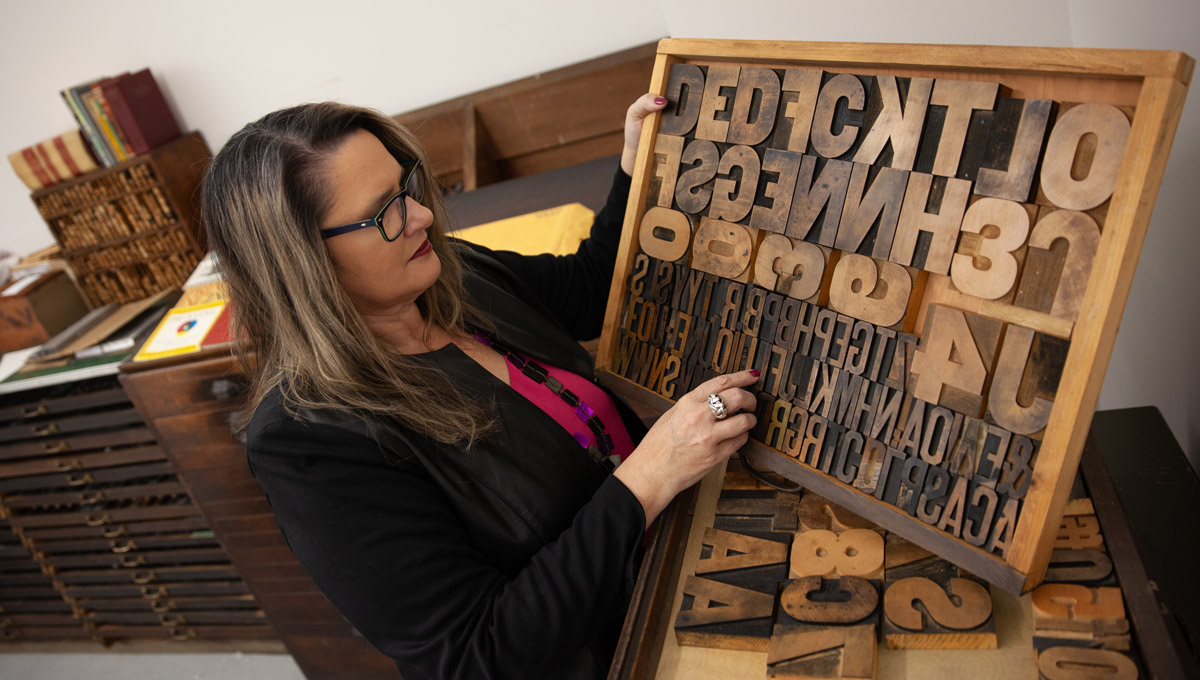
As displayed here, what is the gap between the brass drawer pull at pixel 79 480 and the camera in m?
2.79

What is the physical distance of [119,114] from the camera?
293 cm

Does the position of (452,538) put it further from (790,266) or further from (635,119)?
(635,119)

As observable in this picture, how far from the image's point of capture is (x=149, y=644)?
3.25 m

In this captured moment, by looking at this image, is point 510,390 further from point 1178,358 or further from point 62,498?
point 62,498

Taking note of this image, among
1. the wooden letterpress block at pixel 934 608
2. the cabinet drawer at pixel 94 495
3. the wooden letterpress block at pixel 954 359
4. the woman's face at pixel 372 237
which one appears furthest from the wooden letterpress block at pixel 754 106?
the cabinet drawer at pixel 94 495

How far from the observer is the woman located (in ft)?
3.47

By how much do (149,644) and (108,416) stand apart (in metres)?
1.23

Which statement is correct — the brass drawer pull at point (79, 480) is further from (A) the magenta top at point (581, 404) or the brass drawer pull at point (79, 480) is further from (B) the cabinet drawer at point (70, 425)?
(A) the magenta top at point (581, 404)

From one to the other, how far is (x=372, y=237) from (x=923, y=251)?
2.48ft

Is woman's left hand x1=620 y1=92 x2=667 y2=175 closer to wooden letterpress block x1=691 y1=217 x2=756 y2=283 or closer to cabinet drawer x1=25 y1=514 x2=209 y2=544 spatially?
wooden letterpress block x1=691 y1=217 x2=756 y2=283

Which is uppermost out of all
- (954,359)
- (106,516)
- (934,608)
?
(954,359)

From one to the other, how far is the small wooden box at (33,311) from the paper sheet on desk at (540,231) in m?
1.74

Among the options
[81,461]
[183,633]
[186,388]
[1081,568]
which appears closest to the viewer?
[1081,568]

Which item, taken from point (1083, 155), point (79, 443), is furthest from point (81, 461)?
point (1083, 155)
